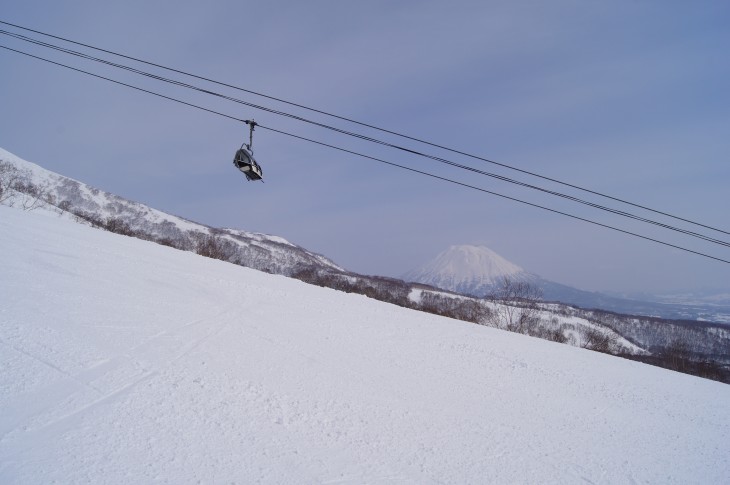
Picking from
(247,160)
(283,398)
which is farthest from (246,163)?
(283,398)

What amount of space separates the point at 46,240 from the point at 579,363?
20.6 m

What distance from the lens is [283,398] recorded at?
740 centimetres

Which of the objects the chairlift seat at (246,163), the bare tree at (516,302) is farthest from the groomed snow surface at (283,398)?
the bare tree at (516,302)

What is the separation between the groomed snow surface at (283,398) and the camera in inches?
211

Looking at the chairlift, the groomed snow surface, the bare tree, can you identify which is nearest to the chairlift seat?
the chairlift

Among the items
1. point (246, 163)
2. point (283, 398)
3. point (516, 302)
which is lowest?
point (283, 398)

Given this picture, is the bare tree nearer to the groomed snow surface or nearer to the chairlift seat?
the groomed snow surface

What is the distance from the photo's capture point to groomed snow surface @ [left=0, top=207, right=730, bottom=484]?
5.36 metres

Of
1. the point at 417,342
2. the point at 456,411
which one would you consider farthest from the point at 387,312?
the point at 456,411

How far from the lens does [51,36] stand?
31.5 ft

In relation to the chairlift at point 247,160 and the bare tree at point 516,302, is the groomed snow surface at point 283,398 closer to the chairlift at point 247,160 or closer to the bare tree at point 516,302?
the chairlift at point 247,160

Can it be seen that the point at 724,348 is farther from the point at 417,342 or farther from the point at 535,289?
the point at 417,342

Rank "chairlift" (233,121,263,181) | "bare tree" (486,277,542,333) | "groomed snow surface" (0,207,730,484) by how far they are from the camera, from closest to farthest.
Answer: "groomed snow surface" (0,207,730,484) → "chairlift" (233,121,263,181) → "bare tree" (486,277,542,333)

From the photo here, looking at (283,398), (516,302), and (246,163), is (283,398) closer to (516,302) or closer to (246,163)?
(246,163)
